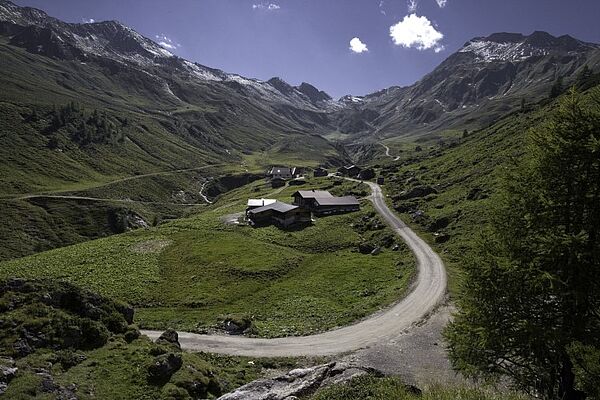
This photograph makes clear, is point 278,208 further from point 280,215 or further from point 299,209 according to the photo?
point 299,209

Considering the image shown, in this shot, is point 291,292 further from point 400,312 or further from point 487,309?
point 487,309

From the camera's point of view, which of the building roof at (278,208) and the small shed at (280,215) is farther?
the building roof at (278,208)

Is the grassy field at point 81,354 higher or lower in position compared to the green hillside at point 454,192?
lower

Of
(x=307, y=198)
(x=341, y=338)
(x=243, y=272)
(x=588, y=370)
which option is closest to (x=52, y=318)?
(x=341, y=338)

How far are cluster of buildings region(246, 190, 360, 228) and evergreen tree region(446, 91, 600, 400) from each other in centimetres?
8136

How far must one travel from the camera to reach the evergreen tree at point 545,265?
1472 centimetres

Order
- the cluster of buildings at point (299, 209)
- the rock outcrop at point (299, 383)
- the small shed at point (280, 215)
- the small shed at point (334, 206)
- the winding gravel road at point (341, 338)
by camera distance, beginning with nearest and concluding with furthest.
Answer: the rock outcrop at point (299, 383), the winding gravel road at point (341, 338), the small shed at point (280, 215), the cluster of buildings at point (299, 209), the small shed at point (334, 206)

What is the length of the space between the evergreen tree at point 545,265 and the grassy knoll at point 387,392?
2049mm

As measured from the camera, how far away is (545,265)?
611 inches

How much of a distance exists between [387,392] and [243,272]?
176 ft

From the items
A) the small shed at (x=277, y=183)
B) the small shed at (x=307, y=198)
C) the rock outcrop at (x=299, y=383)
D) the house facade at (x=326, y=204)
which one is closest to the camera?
the rock outcrop at (x=299, y=383)

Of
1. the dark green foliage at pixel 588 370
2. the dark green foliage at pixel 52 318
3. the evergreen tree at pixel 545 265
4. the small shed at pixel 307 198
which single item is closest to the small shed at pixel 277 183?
the small shed at pixel 307 198

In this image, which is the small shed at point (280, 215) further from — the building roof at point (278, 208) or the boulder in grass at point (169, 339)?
the boulder in grass at point (169, 339)

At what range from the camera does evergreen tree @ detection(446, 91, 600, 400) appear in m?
14.7
